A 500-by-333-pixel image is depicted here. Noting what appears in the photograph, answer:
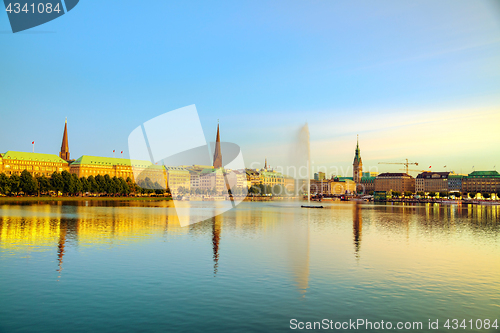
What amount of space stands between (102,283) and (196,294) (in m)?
4.87

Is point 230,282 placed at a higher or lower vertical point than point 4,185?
lower

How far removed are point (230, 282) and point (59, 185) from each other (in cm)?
11635

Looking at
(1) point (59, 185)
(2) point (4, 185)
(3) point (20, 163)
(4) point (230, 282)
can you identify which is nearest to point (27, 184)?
Answer: (2) point (4, 185)

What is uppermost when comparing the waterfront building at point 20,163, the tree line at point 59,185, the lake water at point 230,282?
the waterfront building at point 20,163

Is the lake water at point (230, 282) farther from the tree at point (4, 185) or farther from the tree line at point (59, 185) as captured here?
the tree line at point (59, 185)

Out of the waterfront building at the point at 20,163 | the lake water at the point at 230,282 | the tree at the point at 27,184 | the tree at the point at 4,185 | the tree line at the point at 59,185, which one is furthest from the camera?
the waterfront building at the point at 20,163

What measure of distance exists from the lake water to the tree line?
85.0 meters

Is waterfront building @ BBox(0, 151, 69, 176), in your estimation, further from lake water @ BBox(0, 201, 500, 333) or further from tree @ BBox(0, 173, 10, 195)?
lake water @ BBox(0, 201, 500, 333)

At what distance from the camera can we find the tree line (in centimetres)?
10938

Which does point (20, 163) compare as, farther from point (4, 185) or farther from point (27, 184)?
point (4, 185)

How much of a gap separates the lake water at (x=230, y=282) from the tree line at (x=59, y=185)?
8500 cm

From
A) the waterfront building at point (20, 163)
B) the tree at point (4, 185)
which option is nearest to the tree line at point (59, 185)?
the tree at point (4, 185)

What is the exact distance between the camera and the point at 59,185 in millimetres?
122688

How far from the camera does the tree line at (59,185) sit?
109 metres
